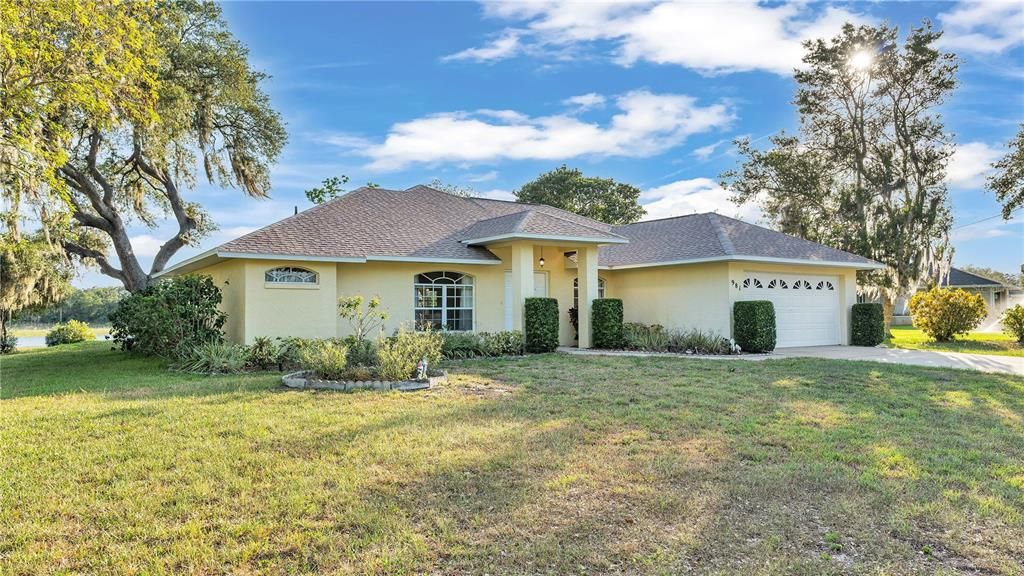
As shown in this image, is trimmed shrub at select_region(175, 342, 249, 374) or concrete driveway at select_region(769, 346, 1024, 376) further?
concrete driveway at select_region(769, 346, 1024, 376)

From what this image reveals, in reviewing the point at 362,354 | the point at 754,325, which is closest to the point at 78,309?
the point at 362,354

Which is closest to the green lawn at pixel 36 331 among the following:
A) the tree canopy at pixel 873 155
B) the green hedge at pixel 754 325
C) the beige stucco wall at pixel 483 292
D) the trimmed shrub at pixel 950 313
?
the beige stucco wall at pixel 483 292

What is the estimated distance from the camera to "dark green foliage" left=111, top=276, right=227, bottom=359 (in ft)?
41.1

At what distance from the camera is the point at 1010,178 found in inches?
781

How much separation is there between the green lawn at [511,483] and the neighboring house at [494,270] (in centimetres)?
521

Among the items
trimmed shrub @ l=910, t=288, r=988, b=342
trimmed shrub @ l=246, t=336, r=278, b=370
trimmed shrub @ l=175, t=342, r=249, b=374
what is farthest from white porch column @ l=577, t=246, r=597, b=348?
trimmed shrub @ l=910, t=288, r=988, b=342

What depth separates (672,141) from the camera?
21188 millimetres

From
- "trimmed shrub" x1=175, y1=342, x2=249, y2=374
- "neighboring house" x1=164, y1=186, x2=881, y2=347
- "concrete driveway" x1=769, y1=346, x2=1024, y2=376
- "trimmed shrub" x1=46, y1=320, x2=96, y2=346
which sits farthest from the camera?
"trimmed shrub" x1=46, y1=320, x2=96, y2=346

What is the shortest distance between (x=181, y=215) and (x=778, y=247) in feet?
70.8

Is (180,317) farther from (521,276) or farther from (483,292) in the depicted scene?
(521,276)

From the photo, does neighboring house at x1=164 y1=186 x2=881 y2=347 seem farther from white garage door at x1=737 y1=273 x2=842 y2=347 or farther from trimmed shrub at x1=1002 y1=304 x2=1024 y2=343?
trimmed shrub at x1=1002 y1=304 x2=1024 y2=343

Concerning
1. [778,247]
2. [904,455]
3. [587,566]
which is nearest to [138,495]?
[587,566]

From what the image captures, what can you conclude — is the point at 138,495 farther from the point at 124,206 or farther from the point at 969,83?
the point at 969,83

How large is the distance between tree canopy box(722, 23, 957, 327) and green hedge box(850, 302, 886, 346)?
5753 mm
